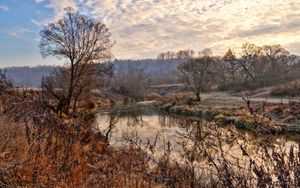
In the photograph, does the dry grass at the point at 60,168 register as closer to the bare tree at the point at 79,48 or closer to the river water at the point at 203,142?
the river water at the point at 203,142

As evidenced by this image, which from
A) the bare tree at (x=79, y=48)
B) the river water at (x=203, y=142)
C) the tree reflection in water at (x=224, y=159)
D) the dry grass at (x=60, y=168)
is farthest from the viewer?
the bare tree at (x=79, y=48)

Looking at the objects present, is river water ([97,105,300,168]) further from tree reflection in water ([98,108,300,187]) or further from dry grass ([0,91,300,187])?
dry grass ([0,91,300,187])

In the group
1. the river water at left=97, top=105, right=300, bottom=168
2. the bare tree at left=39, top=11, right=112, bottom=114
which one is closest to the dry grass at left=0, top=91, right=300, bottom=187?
the river water at left=97, top=105, right=300, bottom=168

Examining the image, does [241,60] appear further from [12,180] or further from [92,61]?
[12,180]

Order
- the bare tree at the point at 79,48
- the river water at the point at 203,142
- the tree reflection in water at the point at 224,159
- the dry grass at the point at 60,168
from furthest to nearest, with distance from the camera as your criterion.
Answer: the bare tree at the point at 79,48 < the river water at the point at 203,142 < the dry grass at the point at 60,168 < the tree reflection in water at the point at 224,159

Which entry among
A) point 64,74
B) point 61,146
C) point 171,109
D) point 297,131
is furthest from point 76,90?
point 61,146

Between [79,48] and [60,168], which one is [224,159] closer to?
[60,168]

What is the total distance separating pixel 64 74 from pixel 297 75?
4466 cm

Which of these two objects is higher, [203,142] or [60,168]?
[60,168]

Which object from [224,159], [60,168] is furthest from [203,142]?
[224,159]

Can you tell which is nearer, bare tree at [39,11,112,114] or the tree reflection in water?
the tree reflection in water

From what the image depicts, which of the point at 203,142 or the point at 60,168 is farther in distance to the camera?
the point at 203,142

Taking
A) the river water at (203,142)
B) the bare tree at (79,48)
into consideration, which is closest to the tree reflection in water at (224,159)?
the river water at (203,142)

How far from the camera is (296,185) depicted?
280 cm
